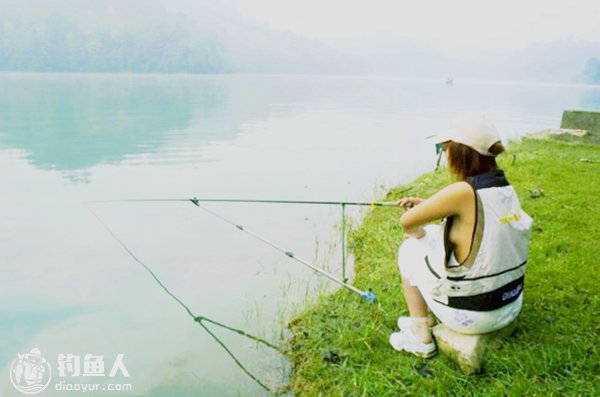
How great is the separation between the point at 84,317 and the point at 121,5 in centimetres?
20618

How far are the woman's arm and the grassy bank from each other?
3.53 feet

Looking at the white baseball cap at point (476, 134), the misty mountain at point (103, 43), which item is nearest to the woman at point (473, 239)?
the white baseball cap at point (476, 134)

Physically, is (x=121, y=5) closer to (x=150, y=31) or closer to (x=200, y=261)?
(x=150, y=31)

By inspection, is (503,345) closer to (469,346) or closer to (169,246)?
(469,346)

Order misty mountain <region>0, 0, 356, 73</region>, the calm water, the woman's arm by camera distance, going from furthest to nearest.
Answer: misty mountain <region>0, 0, 356, 73</region>, the calm water, the woman's arm

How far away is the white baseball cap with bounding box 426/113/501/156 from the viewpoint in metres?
2.90

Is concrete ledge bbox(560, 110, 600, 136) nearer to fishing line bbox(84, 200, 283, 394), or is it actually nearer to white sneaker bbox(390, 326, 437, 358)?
white sneaker bbox(390, 326, 437, 358)

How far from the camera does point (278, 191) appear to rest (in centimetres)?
1026

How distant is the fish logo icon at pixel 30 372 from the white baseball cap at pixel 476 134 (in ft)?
12.3

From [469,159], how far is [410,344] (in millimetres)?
1473

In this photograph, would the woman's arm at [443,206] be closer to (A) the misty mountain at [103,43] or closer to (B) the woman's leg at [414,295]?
(B) the woman's leg at [414,295]

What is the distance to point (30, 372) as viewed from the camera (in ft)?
14.2

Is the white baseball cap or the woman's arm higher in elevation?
Answer: the white baseball cap

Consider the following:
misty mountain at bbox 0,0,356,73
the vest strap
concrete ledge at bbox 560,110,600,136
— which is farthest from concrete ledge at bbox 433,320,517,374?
misty mountain at bbox 0,0,356,73
